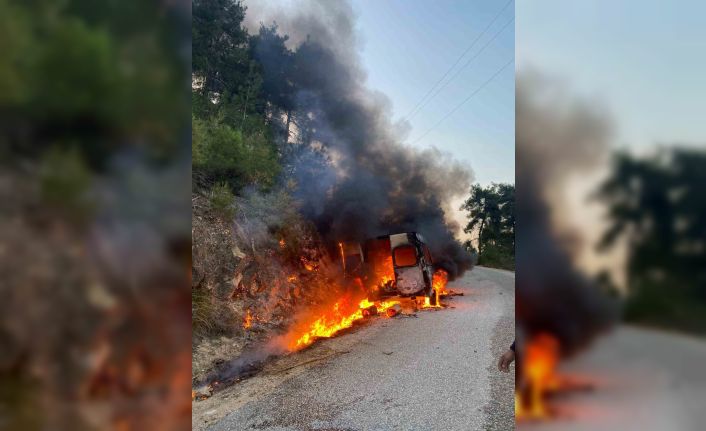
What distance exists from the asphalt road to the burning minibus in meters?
3.74

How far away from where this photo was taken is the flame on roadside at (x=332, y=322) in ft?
34.5

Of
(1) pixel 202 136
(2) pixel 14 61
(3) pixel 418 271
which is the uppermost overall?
(1) pixel 202 136

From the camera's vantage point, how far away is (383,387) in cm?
746

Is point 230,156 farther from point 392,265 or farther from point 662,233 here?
point 662,233

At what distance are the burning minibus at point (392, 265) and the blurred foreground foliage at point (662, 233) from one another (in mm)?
13277

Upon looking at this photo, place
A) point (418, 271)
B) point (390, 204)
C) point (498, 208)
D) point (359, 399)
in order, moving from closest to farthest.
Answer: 1. point (359, 399)
2. point (418, 271)
3. point (390, 204)
4. point (498, 208)

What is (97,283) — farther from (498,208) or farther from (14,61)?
(498,208)

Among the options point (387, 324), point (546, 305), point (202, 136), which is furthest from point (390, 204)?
point (546, 305)

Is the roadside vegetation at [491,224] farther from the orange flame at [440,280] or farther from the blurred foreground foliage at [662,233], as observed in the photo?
the blurred foreground foliage at [662,233]

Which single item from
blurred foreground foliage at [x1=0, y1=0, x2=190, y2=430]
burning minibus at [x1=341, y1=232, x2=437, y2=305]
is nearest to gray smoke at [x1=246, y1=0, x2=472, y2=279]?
burning minibus at [x1=341, y1=232, x2=437, y2=305]

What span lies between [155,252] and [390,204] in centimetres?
1716

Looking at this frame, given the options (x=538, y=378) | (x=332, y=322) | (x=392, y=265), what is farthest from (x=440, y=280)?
(x=538, y=378)

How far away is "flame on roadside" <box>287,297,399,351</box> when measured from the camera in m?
10.5

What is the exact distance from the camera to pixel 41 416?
5.23 feet
